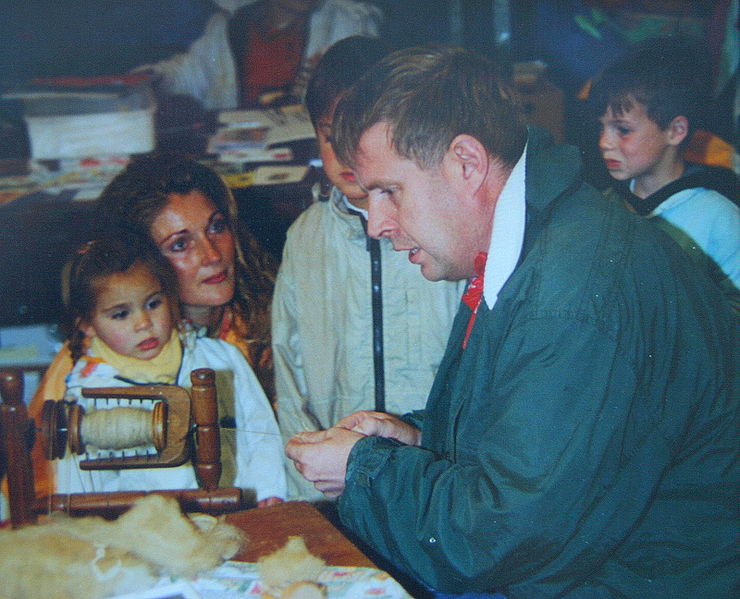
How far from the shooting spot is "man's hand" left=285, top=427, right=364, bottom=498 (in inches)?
50.3

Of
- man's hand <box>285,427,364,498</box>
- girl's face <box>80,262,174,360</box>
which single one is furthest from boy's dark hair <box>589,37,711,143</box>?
girl's face <box>80,262,174,360</box>

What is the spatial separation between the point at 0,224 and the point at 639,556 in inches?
58.2

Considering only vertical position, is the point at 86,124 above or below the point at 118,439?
above

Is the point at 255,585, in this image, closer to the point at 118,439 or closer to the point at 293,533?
the point at 293,533

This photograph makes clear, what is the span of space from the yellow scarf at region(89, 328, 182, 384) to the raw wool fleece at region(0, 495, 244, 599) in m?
0.36

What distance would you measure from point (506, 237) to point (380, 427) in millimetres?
503

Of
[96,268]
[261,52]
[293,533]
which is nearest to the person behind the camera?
[293,533]

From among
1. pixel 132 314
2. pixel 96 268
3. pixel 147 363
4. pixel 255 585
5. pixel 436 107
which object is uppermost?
pixel 436 107

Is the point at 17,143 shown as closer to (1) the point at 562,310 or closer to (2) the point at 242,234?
(2) the point at 242,234

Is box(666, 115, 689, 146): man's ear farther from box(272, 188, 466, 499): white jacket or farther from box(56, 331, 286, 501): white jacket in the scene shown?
box(56, 331, 286, 501): white jacket

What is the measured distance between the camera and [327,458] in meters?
1.29

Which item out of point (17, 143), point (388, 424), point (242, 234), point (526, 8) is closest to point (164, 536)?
point (388, 424)

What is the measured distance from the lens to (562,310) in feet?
3.36

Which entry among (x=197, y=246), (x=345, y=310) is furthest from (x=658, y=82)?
(x=197, y=246)
